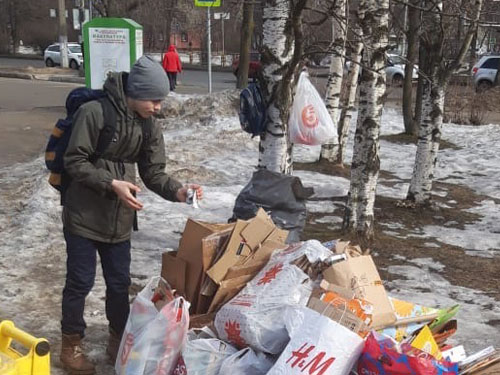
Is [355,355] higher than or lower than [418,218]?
higher

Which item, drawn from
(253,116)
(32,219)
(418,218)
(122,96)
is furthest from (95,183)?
(418,218)

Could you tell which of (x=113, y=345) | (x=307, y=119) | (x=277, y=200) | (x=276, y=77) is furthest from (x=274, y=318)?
(x=307, y=119)

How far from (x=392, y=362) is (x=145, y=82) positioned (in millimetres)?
1734

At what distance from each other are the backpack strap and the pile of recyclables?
0.75 m

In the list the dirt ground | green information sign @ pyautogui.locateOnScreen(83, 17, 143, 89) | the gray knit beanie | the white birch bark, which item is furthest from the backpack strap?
green information sign @ pyautogui.locateOnScreen(83, 17, 143, 89)

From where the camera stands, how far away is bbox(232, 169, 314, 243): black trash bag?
4.82m

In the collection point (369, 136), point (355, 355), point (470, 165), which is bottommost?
Answer: point (470, 165)

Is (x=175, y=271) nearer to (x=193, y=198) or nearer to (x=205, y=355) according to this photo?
(x=193, y=198)

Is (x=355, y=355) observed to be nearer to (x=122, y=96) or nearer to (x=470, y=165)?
(x=122, y=96)

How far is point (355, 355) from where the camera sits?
276 cm

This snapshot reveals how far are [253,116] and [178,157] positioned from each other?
4.90 m

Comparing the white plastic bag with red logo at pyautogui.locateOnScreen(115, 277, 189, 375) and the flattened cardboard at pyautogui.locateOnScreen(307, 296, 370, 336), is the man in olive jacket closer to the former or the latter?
the white plastic bag with red logo at pyautogui.locateOnScreen(115, 277, 189, 375)

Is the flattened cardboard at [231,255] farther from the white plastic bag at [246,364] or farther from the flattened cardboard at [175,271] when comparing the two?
the white plastic bag at [246,364]

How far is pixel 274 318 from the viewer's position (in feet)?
9.81
